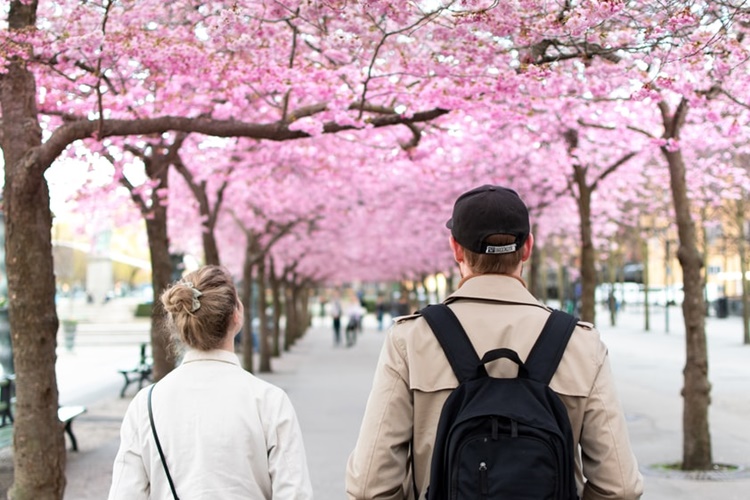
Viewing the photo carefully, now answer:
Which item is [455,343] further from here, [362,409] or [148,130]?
[362,409]

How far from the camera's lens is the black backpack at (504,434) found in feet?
7.66

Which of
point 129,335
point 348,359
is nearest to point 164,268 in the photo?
point 348,359

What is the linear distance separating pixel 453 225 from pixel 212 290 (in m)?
0.87

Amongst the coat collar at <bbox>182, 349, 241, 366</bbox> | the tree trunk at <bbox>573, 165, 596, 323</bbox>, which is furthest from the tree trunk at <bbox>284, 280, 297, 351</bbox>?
the coat collar at <bbox>182, 349, 241, 366</bbox>

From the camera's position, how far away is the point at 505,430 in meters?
2.36

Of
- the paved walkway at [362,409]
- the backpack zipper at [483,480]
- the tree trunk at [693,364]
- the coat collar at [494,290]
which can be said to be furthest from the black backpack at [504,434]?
the tree trunk at [693,364]

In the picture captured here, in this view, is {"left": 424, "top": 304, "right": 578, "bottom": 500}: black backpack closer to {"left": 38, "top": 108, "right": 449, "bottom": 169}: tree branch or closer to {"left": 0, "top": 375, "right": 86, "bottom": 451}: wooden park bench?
{"left": 38, "top": 108, "right": 449, "bottom": 169}: tree branch

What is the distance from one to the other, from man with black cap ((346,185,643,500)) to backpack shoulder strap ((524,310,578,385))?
39 mm

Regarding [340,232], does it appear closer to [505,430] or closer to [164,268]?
[164,268]

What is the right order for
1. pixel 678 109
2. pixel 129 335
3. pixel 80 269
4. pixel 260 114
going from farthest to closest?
1. pixel 80 269
2. pixel 129 335
3. pixel 260 114
4. pixel 678 109

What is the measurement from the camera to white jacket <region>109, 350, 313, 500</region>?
9.93 ft

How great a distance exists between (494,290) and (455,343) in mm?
210

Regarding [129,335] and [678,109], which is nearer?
[678,109]

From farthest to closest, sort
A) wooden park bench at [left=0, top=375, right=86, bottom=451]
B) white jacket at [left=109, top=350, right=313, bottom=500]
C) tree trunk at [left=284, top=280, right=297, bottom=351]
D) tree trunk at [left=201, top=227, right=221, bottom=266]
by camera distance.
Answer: tree trunk at [left=284, top=280, right=297, bottom=351]
tree trunk at [left=201, top=227, right=221, bottom=266]
wooden park bench at [left=0, top=375, right=86, bottom=451]
white jacket at [left=109, top=350, right=313, bottom=500]
